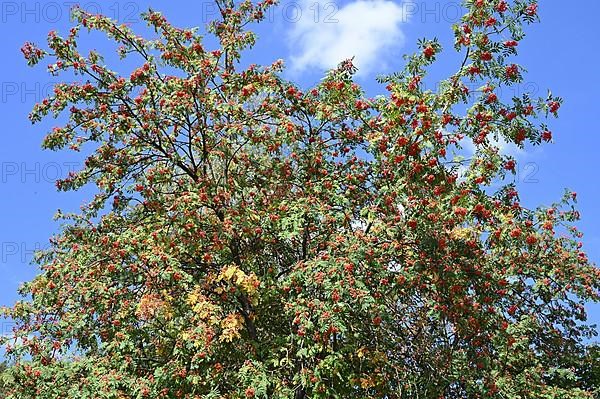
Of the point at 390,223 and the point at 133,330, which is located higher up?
the point at 390,223

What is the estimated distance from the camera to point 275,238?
8953 millimetres

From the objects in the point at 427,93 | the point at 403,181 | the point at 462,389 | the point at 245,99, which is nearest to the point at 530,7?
the point at 427,93

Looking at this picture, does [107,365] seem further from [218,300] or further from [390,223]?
[390,223]

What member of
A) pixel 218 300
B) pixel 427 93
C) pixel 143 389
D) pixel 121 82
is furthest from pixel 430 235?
pixel 121 82

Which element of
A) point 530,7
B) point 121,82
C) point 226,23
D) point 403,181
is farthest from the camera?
point 226,23

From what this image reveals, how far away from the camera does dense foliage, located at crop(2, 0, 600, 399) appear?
7.43 m

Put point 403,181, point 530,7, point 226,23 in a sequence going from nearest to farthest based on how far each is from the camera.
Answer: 1. point 403,181
2. point 530,7
3. point 226,23

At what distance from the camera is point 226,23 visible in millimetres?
9672

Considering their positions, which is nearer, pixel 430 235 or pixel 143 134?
pixel 430 235

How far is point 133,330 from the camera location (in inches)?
314

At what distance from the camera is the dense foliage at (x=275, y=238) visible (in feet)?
24.4

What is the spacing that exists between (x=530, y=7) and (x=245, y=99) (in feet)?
12.0

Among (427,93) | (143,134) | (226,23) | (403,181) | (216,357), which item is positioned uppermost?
(226,23)

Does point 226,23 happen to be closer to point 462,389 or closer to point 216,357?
point 216,357
